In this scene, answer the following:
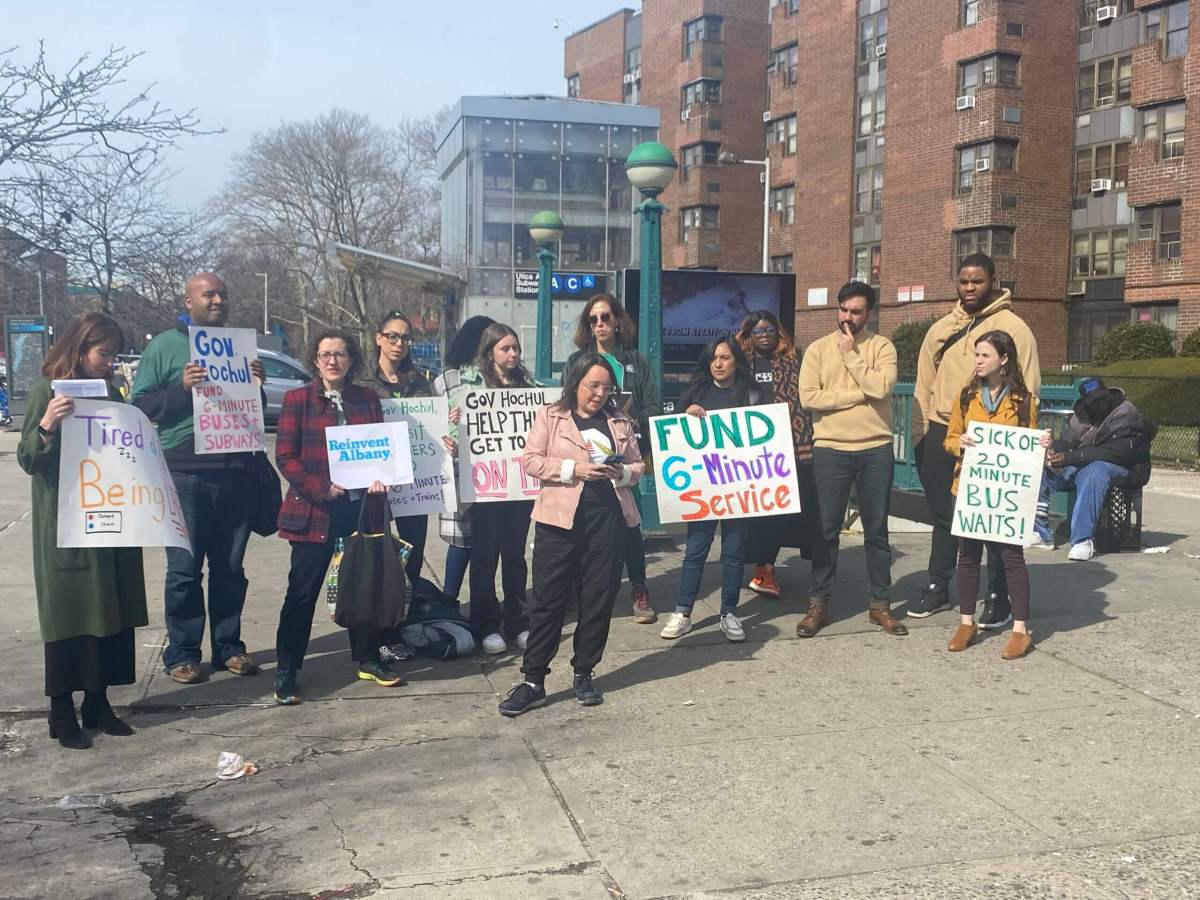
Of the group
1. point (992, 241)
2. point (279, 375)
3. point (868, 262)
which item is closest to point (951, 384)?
point (279, 375)

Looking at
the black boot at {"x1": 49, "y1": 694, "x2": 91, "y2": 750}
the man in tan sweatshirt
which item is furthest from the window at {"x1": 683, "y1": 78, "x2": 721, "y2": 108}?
the black boot at {"x1": 49, "y1": 694, "x2": 91, "y2": 750}

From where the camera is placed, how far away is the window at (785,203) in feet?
162

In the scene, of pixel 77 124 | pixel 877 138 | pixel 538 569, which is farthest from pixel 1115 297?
pixel 538 569

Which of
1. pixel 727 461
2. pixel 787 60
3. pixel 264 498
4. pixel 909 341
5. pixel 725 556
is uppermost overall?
pixel 787 60

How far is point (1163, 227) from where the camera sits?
3422cm

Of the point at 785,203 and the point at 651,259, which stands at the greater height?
the point at 785,203

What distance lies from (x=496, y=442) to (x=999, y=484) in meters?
2.80

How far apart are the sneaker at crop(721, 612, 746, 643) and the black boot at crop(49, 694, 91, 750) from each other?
11.2 feet

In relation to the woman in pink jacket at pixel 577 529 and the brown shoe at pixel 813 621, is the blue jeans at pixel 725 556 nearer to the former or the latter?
the brown shoe at pixel 813 621

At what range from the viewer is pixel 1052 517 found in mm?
10375

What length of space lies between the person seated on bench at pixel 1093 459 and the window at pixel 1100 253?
3028 cm

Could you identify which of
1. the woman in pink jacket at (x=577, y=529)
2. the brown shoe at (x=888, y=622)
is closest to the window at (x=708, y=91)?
the brown shoe at (x=888, y=622)

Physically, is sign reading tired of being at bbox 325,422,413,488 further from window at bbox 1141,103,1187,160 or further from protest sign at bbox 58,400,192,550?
window at bbox 1141,103,1187,160

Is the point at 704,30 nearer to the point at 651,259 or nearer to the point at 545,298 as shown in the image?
the point at 545,298
